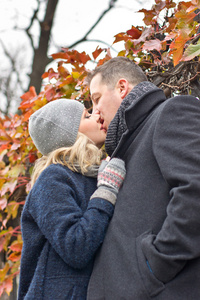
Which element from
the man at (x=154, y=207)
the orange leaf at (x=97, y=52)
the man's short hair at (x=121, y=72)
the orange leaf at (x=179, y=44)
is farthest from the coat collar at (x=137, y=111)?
the orange leaf at (x=97, y=52)

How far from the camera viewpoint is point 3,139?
9.83 feet

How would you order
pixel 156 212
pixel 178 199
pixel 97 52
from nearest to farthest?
1. pixel 178 199
2. pixel 156 212
3. pixel 97 52

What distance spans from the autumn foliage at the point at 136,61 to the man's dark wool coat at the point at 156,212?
30 cm

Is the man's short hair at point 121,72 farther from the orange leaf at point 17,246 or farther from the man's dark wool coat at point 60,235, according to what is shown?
the orange leaf at point 17,246

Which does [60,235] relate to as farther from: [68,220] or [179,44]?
[179,44]

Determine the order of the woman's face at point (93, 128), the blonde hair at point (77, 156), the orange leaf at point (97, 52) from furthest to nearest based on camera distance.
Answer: the orange leaf at point (97, 52), the woman's face at point (93, 128), the blonde hair at point (77, 156)

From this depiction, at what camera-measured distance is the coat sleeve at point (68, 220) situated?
53.3 inches

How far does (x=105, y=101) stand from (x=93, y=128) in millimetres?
179

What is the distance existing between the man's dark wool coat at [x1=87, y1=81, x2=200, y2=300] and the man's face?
414mm

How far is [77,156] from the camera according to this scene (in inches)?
67.8

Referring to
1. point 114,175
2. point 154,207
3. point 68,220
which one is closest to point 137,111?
point 114,175

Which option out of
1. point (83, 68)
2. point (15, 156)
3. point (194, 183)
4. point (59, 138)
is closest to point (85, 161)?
point (59, 138)

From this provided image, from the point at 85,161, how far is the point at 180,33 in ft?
2.45

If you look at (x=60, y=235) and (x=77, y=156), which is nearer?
(x=60, y=235)
